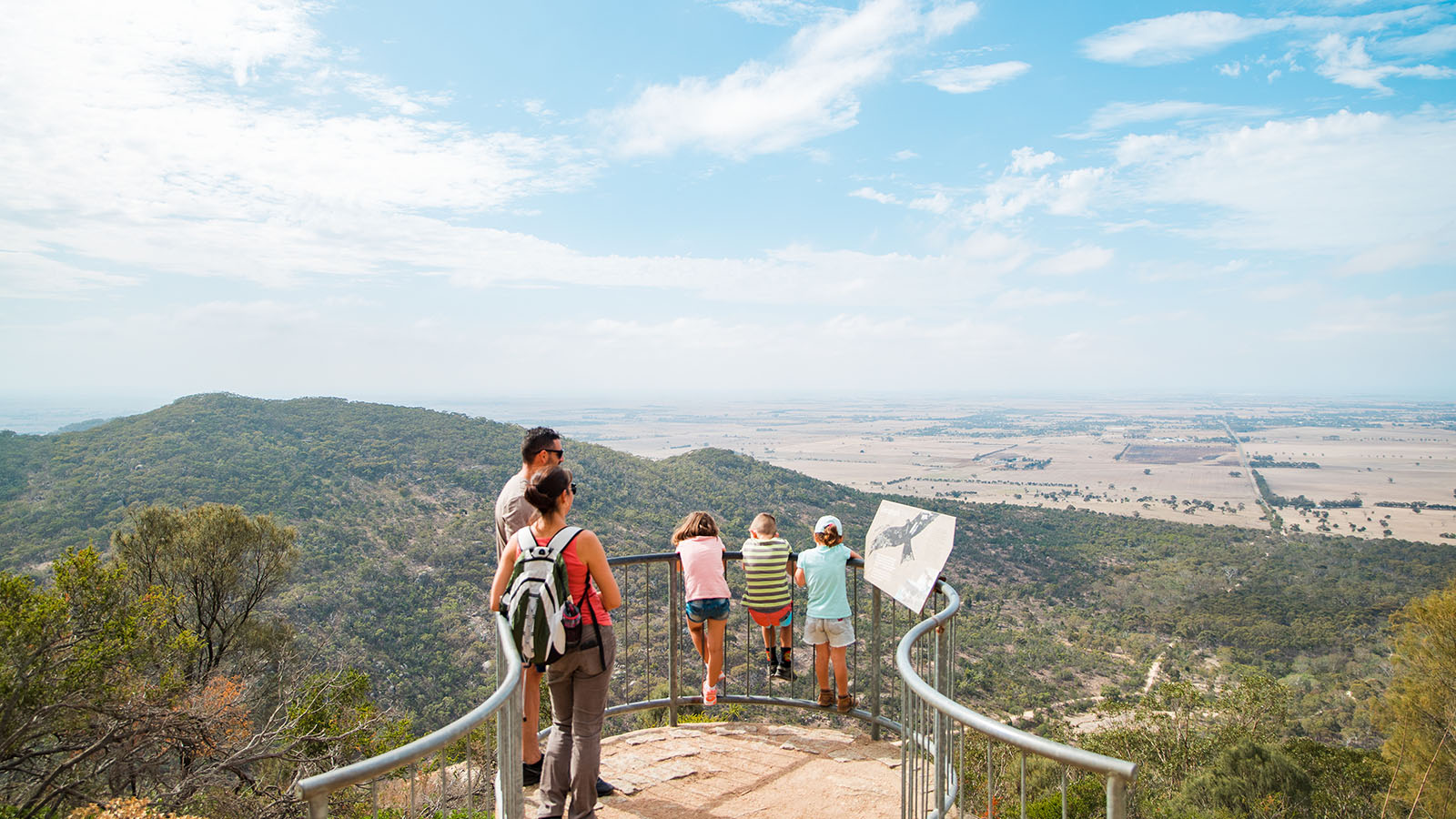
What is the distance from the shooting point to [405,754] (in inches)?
76.4

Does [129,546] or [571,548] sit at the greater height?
[571,548]

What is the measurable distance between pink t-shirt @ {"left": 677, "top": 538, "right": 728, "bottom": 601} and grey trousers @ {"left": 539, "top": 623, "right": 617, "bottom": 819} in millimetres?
1422

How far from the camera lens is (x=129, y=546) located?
15641mm

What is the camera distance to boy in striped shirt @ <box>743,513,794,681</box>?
16.4 ft

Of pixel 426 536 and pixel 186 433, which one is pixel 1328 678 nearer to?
pixel 426 536

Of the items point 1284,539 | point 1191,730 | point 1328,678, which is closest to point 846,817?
point 1191,730

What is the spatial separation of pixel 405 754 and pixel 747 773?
2.87m

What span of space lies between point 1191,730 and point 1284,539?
48656 millimetres

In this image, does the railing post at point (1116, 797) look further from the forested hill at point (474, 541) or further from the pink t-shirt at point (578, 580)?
the forested hill at point (474, 541)

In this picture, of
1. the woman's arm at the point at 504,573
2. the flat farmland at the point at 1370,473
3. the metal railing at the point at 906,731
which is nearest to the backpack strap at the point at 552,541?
the woman's arm at the point at 504,573

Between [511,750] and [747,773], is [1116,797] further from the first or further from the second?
[747,773]

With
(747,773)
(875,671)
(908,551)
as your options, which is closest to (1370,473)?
(875,671)

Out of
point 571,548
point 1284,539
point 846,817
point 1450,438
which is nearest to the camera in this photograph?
point 571,548

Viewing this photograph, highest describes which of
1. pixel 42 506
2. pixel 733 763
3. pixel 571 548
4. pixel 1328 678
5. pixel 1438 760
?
pixel 571 548
